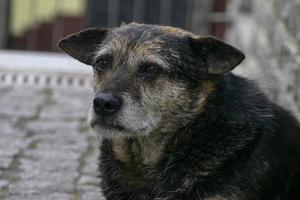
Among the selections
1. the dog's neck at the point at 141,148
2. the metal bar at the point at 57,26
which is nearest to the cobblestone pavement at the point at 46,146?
the dog's neck at the point at 141,148

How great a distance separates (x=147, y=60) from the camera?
4484 mm

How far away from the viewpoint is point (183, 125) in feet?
14.8

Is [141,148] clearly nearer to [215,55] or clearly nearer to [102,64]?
[102,64]

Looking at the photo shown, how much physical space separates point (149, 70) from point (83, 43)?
61 centimetres

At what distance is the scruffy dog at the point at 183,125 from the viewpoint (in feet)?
14.4

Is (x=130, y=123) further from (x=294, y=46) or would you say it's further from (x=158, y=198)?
(x=294, y=46)

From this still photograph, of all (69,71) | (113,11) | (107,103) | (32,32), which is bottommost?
(32,32)

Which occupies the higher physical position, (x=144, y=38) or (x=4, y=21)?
(x=144, y=38)

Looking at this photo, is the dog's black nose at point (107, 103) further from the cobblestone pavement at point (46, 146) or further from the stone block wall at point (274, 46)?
the stone block wall at point (274, 46)

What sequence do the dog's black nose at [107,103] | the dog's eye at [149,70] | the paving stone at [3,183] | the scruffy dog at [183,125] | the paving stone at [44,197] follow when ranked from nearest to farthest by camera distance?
1. the dog's black nose at [107,103]
2. the scruffy dog at [183,125]
3. the dog's eye at [149,70]
4. the paving stone at [44,197]
5. the paving stone at [3,183]

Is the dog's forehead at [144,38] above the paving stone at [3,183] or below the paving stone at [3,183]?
above

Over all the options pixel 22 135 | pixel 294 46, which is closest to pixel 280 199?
pixel 294 46

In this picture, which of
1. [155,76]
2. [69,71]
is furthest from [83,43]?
[69,71]

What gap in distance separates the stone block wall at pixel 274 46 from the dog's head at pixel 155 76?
0.91m
